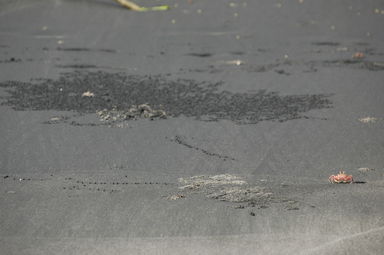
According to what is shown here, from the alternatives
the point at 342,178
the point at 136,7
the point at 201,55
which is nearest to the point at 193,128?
the point at 342,178

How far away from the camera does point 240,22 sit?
11.5m

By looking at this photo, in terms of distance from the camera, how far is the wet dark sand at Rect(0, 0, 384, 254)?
4746 mm

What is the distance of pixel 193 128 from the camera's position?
23.9 feet

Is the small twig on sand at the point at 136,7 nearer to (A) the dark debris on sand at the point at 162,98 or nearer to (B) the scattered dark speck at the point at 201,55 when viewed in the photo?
(B) the scattered dark speck at the point at 201,55

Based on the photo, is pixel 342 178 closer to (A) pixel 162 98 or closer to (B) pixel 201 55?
(A) pixel 162 98

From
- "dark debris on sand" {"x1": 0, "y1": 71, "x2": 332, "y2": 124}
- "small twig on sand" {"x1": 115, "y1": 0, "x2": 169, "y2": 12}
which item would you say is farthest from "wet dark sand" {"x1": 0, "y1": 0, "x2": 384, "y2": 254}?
"small twig on sand" {"x1": 115, "y1": 0, "x2": 169, "y2": 12}

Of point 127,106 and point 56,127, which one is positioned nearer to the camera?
point 56,127

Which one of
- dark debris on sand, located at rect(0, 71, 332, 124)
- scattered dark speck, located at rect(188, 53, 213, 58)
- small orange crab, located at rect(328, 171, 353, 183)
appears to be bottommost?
dark debris on sand, located at rect(0, 71, 332, 124)

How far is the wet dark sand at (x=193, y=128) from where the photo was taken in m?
4.75

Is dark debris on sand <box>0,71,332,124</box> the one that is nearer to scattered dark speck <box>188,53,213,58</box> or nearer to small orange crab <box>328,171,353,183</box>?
scattered dark speck <box>188,53,213,58</box>

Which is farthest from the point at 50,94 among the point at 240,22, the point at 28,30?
the point at 240,22

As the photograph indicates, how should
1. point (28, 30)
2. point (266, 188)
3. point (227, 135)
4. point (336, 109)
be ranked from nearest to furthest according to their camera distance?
point (266, 188), point (227, 135), point (336, 109), point (28, 30)

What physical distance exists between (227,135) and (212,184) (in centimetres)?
148

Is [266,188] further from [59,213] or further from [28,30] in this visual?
[28,30]
